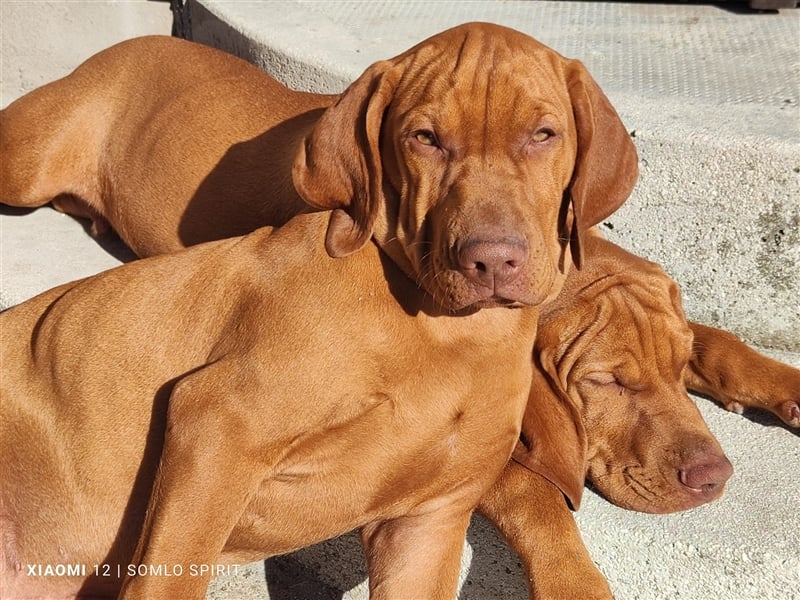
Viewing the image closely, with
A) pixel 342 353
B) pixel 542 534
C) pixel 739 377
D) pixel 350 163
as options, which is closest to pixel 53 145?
pixel 350 163

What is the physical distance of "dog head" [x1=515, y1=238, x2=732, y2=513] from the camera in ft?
12.3

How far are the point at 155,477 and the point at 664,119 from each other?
2.64m

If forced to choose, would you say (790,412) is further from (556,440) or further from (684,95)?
(684,95)

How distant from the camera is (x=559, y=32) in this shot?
6.18 meters

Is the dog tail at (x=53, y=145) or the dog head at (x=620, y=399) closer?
the dog head at (x=620, y=399)

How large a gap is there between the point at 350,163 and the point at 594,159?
0.75m

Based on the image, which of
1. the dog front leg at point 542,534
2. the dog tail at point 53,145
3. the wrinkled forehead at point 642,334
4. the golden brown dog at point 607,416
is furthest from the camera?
the dog tail at point 53,145

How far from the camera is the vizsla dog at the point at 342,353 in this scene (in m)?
3.09

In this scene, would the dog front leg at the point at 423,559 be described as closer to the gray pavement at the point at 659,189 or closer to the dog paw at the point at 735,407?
the gray pavement at the point at 659,189

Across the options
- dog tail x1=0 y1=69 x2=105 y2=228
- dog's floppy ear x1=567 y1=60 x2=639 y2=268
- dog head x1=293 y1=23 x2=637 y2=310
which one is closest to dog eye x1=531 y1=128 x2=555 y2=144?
dog head x1=293 y1=23 x2=637 y2=310

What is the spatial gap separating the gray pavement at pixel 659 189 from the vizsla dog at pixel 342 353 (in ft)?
2.15

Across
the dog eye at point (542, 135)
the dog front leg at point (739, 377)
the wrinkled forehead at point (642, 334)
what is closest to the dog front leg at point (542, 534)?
the wrinkled forehead at point (642, 334)

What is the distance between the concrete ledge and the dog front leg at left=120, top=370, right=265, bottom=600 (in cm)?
225

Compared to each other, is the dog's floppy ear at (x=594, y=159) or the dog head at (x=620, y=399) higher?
the dog's floppy ear at (x=594, y=159)
